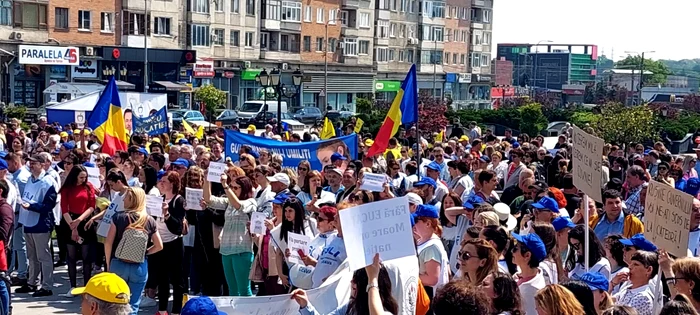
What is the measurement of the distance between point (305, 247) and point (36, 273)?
5.10 m

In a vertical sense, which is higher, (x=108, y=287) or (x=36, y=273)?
(x=108, y=287)

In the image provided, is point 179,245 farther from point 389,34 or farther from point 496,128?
point 389,34

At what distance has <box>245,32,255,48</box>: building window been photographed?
66.4 m

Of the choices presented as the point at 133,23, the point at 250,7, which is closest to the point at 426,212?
the point at 133,23

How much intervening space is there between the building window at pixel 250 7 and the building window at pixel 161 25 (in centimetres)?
824

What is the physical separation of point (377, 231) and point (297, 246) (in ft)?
8.32

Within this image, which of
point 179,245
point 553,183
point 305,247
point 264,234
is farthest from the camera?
point 553,183

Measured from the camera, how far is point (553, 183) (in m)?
17.2

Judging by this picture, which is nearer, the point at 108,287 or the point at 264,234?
the point at 108,287

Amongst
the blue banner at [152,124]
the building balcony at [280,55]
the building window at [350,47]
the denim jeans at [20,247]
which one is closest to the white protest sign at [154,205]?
the denim jeans at [20,247]

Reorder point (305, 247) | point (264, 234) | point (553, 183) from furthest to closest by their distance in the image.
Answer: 1. point (553, 183)
2. point (264, 234)
3. point (305, 247)

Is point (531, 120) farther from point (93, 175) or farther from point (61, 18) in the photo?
point (93, 175)

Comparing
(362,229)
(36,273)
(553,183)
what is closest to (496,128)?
(553,183)

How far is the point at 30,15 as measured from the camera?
51656mm
